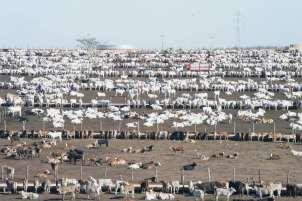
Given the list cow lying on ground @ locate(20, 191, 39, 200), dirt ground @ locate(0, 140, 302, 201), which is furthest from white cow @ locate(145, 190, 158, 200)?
cow lying on ground @ locate(20, 191, 39, 200)

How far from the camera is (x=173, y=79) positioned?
128125 mm

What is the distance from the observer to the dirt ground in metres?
54.0

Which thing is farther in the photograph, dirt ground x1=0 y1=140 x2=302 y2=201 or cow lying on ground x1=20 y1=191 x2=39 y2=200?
dirt ground x1=0 y1=140 x2=302 y2=201

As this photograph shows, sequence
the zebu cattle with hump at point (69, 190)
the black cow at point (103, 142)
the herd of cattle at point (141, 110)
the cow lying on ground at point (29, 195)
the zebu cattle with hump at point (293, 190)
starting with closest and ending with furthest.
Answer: the cow lying on ground at point (29, 195) < the zebu cattle with hump at point (69, 190) < the zebu cattle with hump at point (293, 190) < the herd of cattle at point (141, 110) < the black cow at point (103, 142)

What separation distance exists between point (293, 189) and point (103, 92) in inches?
2510

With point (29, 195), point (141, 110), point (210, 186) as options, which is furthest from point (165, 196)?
point (141, 110)

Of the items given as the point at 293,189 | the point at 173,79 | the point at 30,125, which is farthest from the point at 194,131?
the point at 173,79

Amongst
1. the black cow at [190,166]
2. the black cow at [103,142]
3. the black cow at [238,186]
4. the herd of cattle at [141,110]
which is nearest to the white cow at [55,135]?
the herd of cattle at [141,110]

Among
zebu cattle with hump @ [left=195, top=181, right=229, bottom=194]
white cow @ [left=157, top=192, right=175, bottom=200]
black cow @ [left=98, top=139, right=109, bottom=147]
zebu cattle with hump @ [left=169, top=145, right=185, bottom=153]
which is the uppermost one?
black cow @ [left=98, top=139, right=109, bottom=147]

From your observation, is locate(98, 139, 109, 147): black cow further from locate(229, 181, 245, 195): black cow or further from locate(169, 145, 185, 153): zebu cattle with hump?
locate(229, 181, 245, 195): black cow

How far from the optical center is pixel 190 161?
198ft

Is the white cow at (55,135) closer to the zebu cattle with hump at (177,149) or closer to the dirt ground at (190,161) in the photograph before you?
the dirt ground at (190,161)

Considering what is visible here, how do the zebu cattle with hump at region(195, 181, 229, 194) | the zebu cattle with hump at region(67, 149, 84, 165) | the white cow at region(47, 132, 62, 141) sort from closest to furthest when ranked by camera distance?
the zebu cattle with hump at region(195, 181, 229, 194) → the zebu cattle with hump at region(67, 149, 84, 165) → the white cow at region(47, 132, 62, 141)

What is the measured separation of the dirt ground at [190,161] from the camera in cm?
5403
